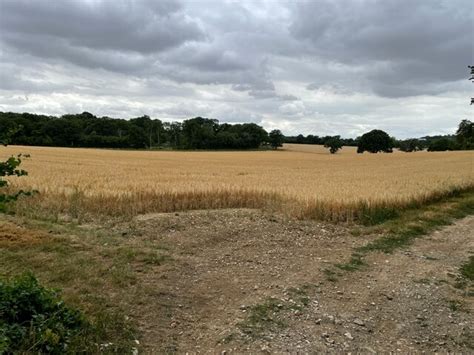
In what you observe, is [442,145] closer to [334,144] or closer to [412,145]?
[412,145]

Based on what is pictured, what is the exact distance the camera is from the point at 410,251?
10430 mm

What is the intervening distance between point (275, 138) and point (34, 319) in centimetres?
11830

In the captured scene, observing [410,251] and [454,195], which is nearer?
[410,251]

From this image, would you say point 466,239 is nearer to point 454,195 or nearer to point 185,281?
point 185,281

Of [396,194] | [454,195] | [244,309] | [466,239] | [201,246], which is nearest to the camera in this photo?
[244,309]

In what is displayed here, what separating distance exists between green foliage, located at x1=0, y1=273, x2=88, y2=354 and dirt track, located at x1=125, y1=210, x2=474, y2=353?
103 centimetres

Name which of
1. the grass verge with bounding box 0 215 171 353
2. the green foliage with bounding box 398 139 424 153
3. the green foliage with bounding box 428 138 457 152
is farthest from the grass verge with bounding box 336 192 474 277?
the green foliage with bounding box 398 139 424 153

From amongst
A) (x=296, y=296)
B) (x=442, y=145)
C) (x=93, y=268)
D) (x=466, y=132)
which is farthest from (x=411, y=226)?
(x=442, y=145)

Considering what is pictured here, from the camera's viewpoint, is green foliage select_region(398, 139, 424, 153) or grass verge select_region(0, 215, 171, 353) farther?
green foliage select_region(398, 139, 424, 153)

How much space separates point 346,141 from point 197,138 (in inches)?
2808

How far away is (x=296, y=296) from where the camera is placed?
6785 millimetres

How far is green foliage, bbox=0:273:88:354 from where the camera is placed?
3967 millimetres

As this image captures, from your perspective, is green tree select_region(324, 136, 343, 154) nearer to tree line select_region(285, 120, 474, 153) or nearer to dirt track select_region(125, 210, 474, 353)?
tree line select_region(285, 120, 474, 153)

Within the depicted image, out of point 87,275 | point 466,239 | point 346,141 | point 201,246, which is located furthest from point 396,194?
point 346,141
